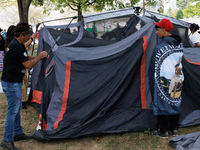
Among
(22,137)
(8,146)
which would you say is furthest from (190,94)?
(8,146)

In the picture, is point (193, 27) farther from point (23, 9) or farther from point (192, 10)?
point (192, 10)

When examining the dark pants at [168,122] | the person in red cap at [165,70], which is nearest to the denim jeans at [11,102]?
the person in red cap at [165,70]

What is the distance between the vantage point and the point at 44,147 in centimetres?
321

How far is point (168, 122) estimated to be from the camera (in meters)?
3.39

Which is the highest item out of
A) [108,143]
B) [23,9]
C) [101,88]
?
[23,9]

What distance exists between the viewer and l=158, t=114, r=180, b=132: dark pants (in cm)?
335

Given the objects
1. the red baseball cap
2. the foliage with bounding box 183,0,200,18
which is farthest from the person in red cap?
the foliage with bounding box 183,0,200,18

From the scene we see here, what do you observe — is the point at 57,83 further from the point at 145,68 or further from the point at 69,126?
the point at 145,68

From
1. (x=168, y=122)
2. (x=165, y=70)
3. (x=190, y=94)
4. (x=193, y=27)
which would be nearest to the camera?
(x=165, y=70)

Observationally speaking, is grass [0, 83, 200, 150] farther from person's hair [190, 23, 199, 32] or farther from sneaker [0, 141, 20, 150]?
person's hair [190, 23, 199, 32]

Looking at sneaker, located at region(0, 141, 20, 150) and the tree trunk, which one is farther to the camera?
the tree trunk

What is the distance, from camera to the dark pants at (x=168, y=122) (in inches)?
132

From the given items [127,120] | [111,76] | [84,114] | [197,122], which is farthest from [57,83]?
[197,122]

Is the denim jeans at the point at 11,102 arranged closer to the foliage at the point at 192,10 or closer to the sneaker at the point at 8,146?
the sneaker at the point at 8,146
